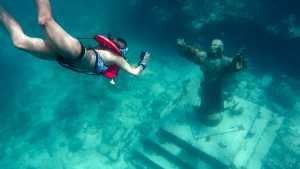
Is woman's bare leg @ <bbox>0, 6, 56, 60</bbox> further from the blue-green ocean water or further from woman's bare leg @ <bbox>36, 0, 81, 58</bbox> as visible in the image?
the blue-green ocean water

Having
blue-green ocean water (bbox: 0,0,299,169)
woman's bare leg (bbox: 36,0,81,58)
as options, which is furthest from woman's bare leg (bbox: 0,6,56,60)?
blue-green ocean water (bbox: 0,0,299,169)

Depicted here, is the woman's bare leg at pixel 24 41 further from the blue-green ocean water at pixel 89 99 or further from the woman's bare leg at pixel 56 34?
the blue-green ocean water at pixel 89 99

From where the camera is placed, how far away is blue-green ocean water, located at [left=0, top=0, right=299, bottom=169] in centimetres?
1146

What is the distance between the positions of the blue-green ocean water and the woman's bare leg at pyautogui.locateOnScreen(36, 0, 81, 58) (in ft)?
19.1

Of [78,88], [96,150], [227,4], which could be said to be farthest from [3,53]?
[227,4]

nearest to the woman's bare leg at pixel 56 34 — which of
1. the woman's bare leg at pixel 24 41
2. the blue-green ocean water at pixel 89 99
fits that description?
the woman's bare leg at pixel 24 41

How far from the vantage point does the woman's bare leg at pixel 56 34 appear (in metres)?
5.28

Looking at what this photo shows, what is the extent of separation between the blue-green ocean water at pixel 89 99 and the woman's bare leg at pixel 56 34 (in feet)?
19.1

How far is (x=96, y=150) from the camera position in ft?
37.0

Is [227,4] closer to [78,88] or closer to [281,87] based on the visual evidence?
[281,87]

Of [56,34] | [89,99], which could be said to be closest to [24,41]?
[56,34]

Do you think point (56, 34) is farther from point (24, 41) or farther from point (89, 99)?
point (89, 99)

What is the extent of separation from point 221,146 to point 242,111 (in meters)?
1.41

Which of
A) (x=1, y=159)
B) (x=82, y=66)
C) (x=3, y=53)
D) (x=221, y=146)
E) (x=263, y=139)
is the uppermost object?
(x=3, y=53)
